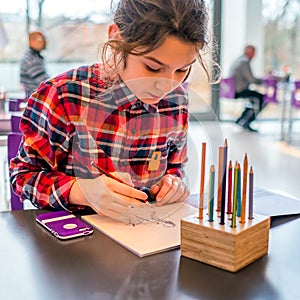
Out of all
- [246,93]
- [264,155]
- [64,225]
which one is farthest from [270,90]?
[64,225]

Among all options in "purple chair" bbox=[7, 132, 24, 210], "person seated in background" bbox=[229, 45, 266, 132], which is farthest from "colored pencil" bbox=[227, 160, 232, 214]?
"person seated in background" bbox=[229, 45, 266, 132]

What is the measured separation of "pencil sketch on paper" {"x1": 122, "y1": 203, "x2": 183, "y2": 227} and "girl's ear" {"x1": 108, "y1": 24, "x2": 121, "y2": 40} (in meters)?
0.32

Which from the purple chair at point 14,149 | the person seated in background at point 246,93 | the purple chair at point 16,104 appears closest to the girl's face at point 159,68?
the purple chair at point 14,149

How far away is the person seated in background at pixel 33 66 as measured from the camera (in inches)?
156

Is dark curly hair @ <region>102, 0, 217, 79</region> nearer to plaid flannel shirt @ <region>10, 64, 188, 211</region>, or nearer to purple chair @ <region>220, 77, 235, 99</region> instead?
plaid flannel shirt @ <region>10, 64, 188, 211</region>

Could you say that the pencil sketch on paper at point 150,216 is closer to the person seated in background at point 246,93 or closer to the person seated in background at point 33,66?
the person seated in background at point 33,66

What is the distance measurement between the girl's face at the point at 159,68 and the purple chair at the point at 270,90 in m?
5.00

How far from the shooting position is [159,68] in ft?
2.72

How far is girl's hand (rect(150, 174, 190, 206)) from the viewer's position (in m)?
0.94

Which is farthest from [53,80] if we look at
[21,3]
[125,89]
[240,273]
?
[21,3]

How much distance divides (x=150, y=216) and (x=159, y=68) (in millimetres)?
280

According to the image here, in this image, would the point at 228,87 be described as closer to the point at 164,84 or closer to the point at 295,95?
the point at 295,95

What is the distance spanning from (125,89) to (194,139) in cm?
24

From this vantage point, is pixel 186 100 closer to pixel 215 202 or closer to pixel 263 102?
pixel 215 202
